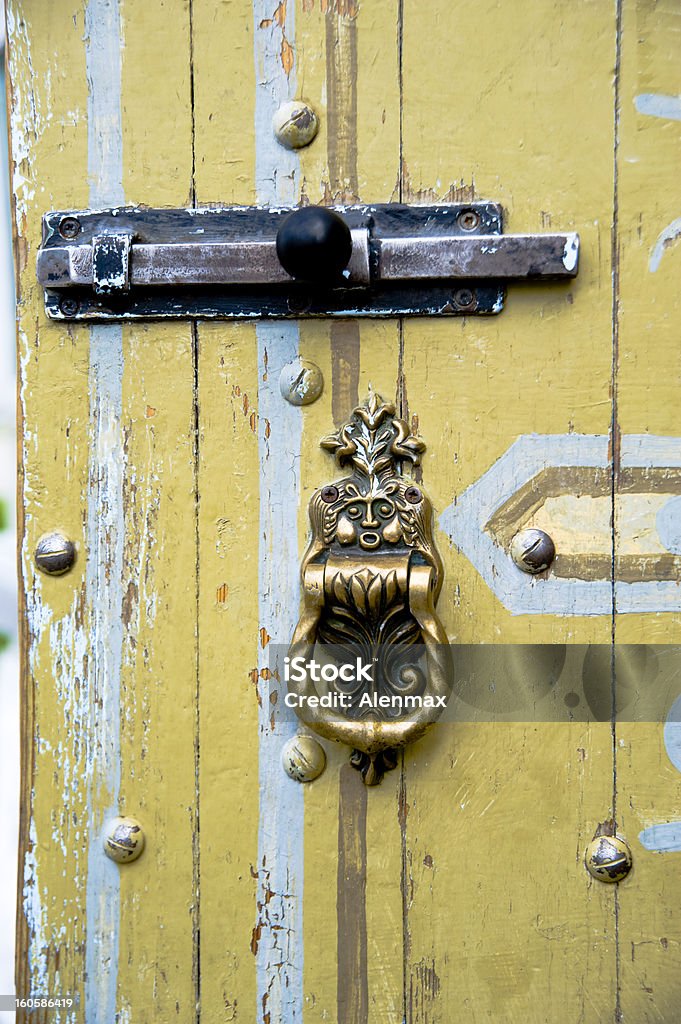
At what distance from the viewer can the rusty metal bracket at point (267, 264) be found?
752 millimetres

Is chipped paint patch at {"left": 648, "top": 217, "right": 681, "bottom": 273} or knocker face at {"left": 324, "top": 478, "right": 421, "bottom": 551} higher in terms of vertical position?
chipped paint patch at {"left": 648, "top": 217, "right": 681, "bottom": 273}

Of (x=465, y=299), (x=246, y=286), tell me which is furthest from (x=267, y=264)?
(x=465, y=299)

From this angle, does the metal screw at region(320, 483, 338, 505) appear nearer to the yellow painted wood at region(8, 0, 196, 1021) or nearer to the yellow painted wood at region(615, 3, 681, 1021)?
the yellow painted wood at region(8, 0, 196, 1021)

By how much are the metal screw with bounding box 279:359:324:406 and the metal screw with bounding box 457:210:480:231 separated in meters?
0.17

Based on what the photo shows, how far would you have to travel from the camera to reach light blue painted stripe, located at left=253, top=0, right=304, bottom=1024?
77cm

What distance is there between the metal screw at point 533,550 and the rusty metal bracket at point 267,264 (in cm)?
19

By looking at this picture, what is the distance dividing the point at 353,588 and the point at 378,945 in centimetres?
30

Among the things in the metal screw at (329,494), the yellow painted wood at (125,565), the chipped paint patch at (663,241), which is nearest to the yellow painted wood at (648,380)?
the chipped paint patch at (663,241)

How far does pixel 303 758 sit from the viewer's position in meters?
0.76

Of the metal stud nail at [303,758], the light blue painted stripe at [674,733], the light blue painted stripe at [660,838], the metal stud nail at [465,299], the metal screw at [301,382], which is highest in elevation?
the metal stud nail at [465,299]

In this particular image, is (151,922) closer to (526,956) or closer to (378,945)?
(378,945)

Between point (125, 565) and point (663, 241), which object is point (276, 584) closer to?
point (125, 565)

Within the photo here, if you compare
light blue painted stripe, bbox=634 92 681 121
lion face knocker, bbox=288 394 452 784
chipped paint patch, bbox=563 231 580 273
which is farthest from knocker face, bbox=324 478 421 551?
light blue painted stripe, bbox=634 92 681 121

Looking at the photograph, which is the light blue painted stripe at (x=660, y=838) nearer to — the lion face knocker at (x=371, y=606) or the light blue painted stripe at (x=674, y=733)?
the light blue painted stripe at (x=674, y=733)
